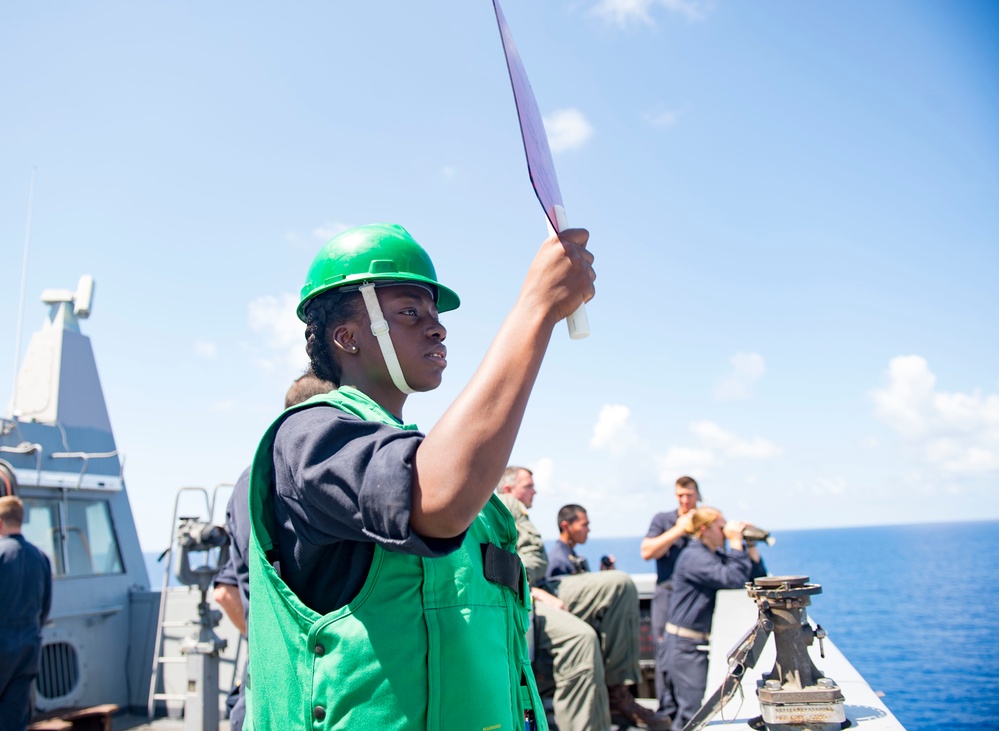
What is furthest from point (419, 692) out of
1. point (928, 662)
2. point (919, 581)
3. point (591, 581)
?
point (919, 581)

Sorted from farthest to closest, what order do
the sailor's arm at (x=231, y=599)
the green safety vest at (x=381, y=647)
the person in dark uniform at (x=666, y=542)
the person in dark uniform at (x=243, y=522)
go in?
the person in dark uniform at (x=666, y=542)
the sailor's arm at (x=231, y=599)
the person in dark uniform at (x=243, y=522)
the green safety vest at (x=381, y=647)

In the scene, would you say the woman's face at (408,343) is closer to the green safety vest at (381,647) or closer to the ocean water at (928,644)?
the green safety vest at (381,647)

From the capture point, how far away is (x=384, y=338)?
1.71 metres

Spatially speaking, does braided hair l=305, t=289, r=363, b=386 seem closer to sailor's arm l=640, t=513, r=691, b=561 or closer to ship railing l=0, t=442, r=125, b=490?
sailor's arm l=640, t=513, r=691, b=561

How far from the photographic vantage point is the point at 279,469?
1.34 m

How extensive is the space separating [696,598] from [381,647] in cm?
562

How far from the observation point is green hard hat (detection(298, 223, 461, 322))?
1.78m

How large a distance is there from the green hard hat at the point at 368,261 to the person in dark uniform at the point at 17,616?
4792 millimetres

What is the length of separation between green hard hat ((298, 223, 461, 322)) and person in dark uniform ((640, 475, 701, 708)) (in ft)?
18.4

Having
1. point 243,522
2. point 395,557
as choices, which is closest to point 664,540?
point 243,522

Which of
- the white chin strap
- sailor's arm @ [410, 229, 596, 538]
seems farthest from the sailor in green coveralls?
the white chin strap

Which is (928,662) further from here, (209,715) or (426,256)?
(426,256)

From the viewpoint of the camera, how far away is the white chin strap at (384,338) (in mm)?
1704

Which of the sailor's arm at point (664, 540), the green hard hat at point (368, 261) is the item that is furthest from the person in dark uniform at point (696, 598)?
the green hard hat at point (368, 261)
